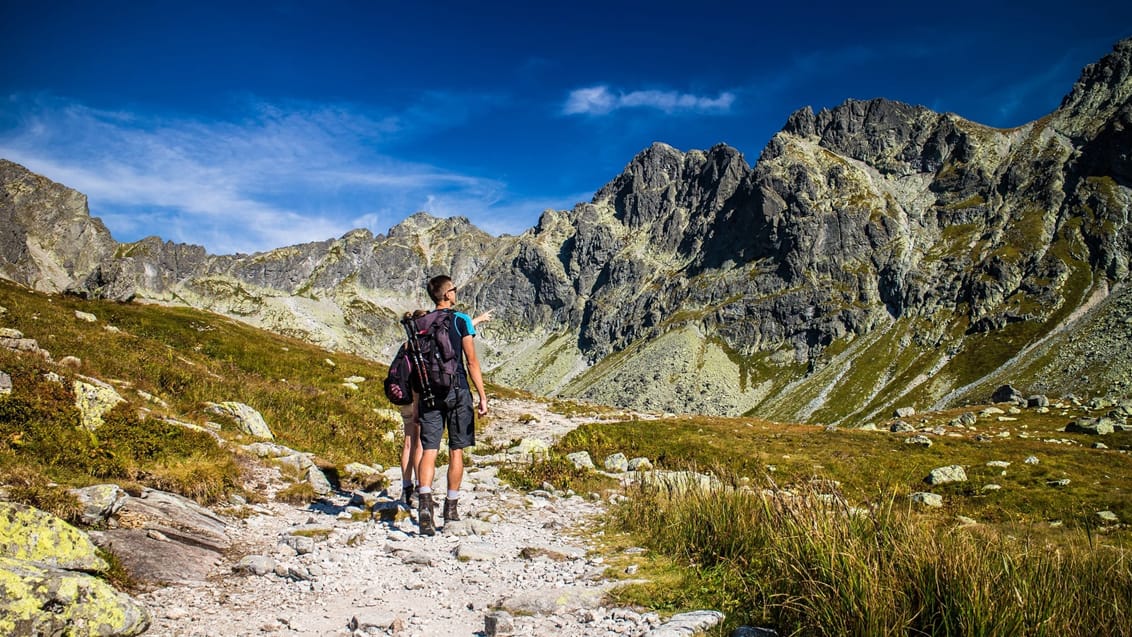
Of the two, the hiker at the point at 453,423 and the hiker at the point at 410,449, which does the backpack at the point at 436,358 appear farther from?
the hiker at the point at 410,449

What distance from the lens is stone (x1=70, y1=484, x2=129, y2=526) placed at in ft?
22.8

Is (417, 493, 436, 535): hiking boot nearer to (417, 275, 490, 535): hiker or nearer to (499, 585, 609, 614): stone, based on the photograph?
(417, 275, 490, 535): hiker

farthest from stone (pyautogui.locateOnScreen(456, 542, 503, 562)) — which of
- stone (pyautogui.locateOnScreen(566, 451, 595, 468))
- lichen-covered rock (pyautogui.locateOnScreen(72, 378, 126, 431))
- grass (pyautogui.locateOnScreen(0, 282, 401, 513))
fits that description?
stone (pyautogui.locateOnScreen(566, 451, 595, 468))

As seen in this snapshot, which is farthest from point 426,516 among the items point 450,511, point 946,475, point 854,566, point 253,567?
point 946,475

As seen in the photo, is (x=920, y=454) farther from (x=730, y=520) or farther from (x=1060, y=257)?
(x=1060, y=257)

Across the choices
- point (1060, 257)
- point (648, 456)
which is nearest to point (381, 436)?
point (648, 456)

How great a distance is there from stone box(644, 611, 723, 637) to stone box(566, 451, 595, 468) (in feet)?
36.5

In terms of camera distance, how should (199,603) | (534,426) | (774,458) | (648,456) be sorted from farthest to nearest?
1. (534,426)
2. (774,458)
3. (648,456)
4. (199,603)

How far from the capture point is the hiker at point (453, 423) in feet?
32.3

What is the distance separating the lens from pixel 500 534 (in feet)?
33.4

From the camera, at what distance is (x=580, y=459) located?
1866 centimetres

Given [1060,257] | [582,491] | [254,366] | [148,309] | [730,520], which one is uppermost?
[1060,257]

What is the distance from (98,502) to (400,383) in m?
4.65

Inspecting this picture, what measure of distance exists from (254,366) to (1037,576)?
27737 millimetres
